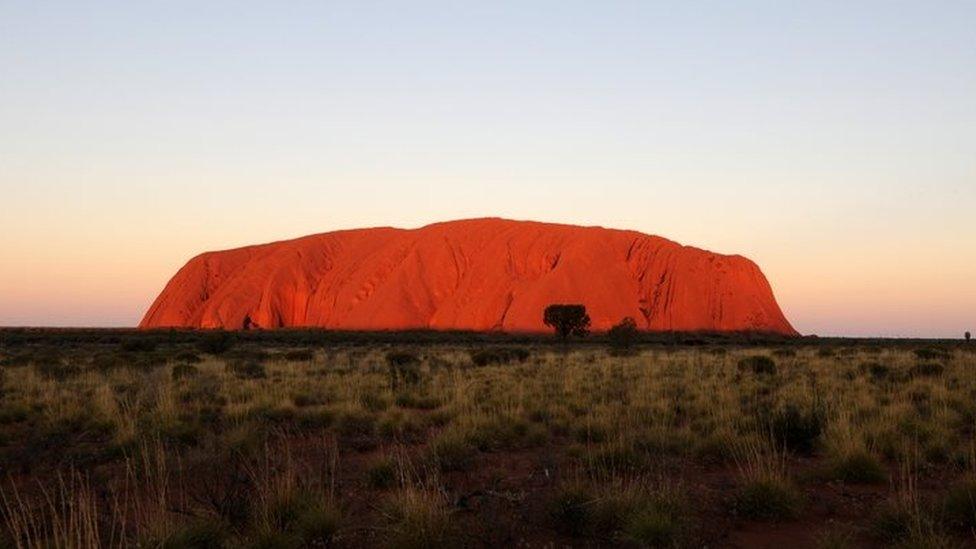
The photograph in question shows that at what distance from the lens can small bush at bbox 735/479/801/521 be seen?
22.4 feet

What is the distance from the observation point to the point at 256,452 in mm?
9531

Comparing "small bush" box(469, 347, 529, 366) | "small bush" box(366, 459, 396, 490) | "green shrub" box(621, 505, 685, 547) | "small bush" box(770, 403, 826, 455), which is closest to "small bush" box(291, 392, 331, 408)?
"small bush" box(366, 459, 396, 490)

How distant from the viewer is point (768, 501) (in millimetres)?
6883

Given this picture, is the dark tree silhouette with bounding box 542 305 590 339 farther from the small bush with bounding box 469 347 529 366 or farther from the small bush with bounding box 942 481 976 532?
the small bush with bounding box 942 481 976 532

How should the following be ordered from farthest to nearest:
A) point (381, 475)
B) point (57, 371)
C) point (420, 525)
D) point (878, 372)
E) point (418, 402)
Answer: point (57, 371)
point (878, 372)
point (418, 402)
point (381, 475)
point (420, 525)

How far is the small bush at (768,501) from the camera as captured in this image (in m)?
Result: 6.84

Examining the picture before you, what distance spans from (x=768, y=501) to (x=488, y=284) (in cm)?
8628

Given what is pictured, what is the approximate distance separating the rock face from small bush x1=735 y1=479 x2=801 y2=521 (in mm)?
75899

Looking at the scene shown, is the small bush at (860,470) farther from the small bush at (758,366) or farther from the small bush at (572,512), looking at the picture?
the small bush at (758,366)

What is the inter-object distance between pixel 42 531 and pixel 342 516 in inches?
96.4

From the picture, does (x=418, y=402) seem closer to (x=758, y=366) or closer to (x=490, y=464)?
(x=490, y=464)

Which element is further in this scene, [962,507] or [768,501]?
[768,501]

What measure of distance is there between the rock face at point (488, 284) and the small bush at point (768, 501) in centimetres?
7590

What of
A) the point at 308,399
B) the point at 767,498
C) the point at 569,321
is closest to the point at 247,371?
the point at 308,399
